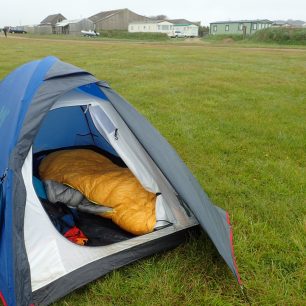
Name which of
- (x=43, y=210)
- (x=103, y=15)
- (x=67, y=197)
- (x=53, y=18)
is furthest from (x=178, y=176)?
(x=53, y=18)

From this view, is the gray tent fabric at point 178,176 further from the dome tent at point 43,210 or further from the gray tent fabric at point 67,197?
the gray tent fabric at point 67,197

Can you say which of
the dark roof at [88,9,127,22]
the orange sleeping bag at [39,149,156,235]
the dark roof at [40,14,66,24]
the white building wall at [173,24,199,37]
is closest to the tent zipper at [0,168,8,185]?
the orange sleeping bag at [39,149,156,235]

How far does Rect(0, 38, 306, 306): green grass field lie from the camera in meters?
2.47

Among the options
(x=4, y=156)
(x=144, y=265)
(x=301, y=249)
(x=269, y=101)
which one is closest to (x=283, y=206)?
(x=301, y=249)

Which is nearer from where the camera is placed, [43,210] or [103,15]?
[43,210]

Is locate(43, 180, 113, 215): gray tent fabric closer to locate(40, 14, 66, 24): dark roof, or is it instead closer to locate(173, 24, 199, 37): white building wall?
locate(173, 24, 199, 37): white building wall

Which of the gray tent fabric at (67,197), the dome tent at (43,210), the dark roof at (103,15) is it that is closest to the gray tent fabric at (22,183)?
the dome tent at (43,210)

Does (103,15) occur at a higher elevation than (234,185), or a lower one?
higher

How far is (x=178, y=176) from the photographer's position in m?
2.57

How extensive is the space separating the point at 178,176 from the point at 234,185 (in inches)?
62.5

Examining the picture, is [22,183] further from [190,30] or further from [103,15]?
[103,15]

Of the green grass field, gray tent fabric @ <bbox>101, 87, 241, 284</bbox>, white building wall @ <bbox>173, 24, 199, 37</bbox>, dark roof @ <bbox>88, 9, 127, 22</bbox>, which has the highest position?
dark roof @ <bbox>88, 9, 127, 22</bbox>

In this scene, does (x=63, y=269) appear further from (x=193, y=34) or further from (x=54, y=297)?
(x=193, y=34)

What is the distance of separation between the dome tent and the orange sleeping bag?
184 millimetres
